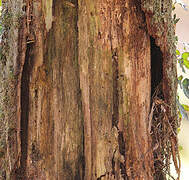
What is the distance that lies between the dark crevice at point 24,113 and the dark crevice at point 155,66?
0.42 m

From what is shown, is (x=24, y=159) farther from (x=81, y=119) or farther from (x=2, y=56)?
(x=2, y=56)

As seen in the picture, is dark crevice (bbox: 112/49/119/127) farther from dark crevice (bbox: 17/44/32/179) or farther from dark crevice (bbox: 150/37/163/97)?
dark crevice (bbox: 17/44/32/179)

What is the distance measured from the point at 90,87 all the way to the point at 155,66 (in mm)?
243

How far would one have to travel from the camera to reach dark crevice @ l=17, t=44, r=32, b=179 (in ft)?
2.69

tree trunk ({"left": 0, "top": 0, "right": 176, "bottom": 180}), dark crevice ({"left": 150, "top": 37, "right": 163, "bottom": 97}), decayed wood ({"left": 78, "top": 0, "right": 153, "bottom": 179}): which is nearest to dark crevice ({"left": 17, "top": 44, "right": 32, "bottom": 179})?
tree trunk ({"left": 0, "top": 0, "right": 176, "bottom": 180})

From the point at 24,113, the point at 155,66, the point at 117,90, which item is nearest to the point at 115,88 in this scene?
the point at 117,90

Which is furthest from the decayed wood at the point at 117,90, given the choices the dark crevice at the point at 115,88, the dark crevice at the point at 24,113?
the dark crevice at the point at 24,113

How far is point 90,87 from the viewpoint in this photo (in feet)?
2.77

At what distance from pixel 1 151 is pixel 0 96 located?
0.17 m

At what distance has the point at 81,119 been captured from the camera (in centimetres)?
89

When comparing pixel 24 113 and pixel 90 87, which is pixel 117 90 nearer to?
pixel 90 87

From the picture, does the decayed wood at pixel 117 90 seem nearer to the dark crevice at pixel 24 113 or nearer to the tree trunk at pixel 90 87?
the tree trunk at pixel 90 87

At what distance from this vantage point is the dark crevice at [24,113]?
0.82 metres

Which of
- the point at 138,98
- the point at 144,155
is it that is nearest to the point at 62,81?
the point at 138,98
